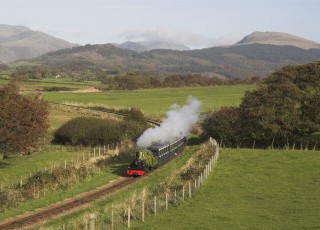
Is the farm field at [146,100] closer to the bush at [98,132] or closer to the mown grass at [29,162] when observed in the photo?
the bush at [98,132]

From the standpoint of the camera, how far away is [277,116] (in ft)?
243

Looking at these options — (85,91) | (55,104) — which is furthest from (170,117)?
(85,91)

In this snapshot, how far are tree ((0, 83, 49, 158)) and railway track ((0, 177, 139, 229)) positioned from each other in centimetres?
1436

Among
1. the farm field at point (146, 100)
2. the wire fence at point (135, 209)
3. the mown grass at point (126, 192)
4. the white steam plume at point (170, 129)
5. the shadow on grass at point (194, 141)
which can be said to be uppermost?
the white steam plume at point (170, 129)

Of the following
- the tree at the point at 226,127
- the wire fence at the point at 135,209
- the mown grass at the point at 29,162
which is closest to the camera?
the wire fence at the point at 135,209

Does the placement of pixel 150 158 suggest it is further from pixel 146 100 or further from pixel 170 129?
pixel 146 100

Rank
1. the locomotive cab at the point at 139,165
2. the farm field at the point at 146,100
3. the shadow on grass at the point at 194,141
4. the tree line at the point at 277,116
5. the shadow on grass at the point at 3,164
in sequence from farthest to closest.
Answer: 1. the farm field at the point at 146,100
2. the shadow on grass at the point at 194,141
3. the tree line at the point at 277,116
4. the shadow on grass at the point at 3,164
5. the locomotive cab at the point at 139,165

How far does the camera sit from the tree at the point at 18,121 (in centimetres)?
5503

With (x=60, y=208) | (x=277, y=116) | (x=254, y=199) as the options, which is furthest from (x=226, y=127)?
(x=60, y=208)

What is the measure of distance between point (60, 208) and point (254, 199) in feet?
54.3

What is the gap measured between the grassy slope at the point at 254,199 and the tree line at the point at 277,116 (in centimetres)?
1197

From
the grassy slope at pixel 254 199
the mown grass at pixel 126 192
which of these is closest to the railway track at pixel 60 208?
the mown grass at pixel 126 192

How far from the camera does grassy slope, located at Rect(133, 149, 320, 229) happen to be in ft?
109

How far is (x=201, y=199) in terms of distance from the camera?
134 feet
